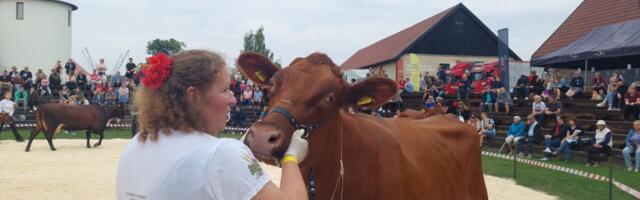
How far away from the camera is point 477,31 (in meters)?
35.7

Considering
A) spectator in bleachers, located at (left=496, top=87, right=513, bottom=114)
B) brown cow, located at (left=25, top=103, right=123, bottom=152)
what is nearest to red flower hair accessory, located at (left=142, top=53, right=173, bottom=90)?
brown cow, located at (left=25, top=103, right=123, bottom=152)

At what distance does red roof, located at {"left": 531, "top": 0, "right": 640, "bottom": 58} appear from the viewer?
22145mm

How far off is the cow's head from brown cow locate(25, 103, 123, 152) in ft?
40.8

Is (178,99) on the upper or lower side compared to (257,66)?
lower

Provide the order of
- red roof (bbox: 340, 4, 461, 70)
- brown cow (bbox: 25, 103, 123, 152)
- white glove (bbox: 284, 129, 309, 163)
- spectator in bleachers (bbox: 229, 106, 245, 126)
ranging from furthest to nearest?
red roof (bbox: 340, 4, 461, 70) < spectator in bleachers (bbox: 229, 106, 245, 126) < brown cow (bbox: 25, 103, 123, 152) < white glove (bbox: 284, 129, 309, 163)

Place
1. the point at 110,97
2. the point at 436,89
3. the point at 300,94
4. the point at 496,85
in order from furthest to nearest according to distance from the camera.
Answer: the point at 110,97 < the point at 436,89 < the point at 496,85 < the point at 300,94

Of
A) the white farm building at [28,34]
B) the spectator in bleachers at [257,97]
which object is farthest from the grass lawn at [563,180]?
the white farm building at [28,34]

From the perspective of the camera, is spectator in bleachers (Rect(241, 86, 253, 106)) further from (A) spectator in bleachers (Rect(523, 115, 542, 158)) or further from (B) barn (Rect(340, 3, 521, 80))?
(B) barn (Rect(340, 3, 521, 80))

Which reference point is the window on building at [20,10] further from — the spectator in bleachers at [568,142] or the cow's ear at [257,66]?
the cow's ear at [257,66]

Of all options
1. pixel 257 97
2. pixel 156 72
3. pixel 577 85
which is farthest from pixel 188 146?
pixel 257 97

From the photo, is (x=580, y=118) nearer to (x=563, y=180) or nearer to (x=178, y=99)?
(x=563, y=180)

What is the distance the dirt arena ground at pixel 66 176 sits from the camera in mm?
8180

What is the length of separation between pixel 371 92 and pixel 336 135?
37 centimetres

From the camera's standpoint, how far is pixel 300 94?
9.50ft
